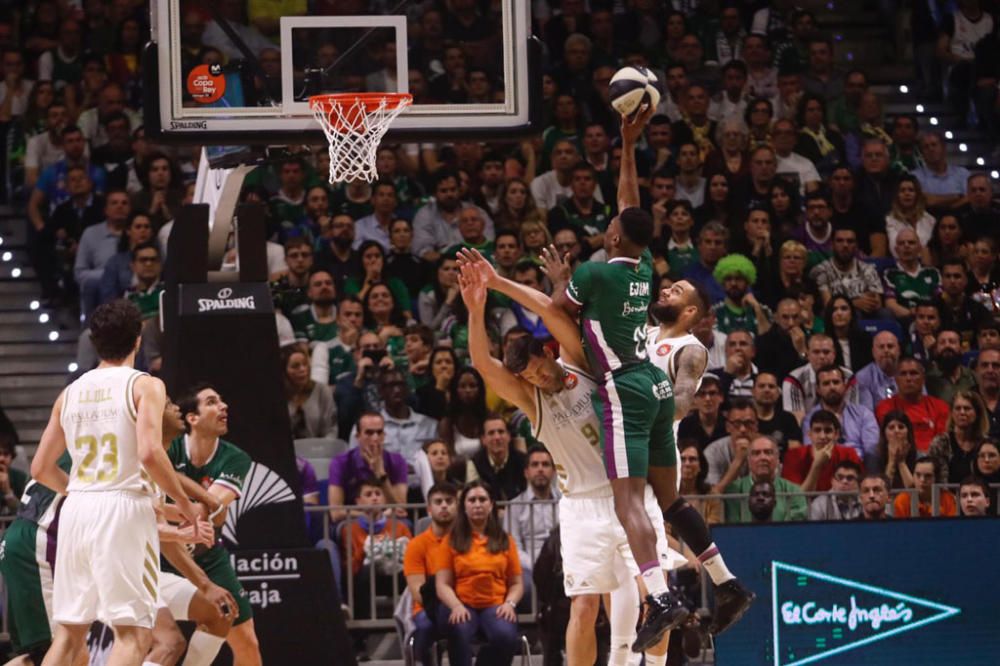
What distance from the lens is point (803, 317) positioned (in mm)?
15391

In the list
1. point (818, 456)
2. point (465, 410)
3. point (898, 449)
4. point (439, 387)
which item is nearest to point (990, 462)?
point (898, 449)

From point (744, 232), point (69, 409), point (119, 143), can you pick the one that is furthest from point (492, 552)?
point (119, 143)

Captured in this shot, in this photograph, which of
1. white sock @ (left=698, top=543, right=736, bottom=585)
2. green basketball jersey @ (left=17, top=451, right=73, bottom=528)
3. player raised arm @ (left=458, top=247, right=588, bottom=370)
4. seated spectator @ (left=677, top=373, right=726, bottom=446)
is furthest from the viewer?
seated spectator @ (left=677, top=373, right=726, bottom=446)

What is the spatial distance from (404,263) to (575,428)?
6344 millimetres

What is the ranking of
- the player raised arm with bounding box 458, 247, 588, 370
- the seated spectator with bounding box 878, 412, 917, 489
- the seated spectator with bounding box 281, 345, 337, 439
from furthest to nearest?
the seated spectator with bounding box 281, 345, 337, 439, the seated spectator with bounding box 878, 412, 917, 489, the player raised arm with bounding box 458, 247, 588, 370

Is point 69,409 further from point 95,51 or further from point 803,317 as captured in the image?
point 95,51

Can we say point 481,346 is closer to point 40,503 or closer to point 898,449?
point 40,503

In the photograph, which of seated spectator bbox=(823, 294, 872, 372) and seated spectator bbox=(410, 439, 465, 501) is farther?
seated spectator bbox=(823, 294, 872, 372)

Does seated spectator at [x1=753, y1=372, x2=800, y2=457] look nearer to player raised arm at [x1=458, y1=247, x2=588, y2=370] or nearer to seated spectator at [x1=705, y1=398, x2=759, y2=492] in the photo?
seated spectator at [x1=705, y1=398, x2=759, y2=492]

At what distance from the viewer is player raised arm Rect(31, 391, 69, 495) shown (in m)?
8.77

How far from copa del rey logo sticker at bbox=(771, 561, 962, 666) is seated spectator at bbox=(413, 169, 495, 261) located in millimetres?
5631

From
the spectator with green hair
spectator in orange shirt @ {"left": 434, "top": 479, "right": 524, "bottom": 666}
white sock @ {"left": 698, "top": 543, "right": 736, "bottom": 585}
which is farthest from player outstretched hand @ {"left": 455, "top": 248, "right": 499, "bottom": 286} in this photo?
the spectator with green hair

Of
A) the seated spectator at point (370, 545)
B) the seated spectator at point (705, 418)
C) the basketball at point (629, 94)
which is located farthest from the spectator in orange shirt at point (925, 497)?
the basketball at point (629, 94)

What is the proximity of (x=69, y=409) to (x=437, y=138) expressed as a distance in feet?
10.2
